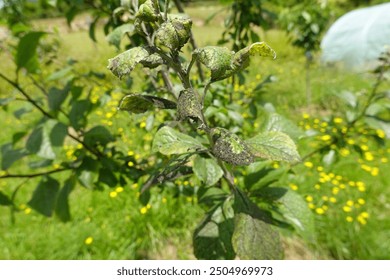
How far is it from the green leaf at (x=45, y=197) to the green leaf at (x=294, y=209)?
0.95 metres

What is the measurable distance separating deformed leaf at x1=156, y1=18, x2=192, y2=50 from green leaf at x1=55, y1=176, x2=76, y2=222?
1041 millimetres

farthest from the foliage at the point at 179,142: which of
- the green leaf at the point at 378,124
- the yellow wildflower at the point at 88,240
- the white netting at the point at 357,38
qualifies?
the white netting at the point at 357,38

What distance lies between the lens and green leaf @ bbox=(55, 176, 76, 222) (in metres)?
1.44

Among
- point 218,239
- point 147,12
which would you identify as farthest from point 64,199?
point 147,12

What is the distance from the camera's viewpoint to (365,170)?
3010 mm

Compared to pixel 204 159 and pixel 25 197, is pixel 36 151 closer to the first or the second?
pixel 204 159

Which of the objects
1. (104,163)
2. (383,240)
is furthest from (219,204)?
(383,240)

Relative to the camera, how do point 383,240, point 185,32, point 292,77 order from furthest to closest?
1. point 292,77
2. point 383,240
3. point 185,32

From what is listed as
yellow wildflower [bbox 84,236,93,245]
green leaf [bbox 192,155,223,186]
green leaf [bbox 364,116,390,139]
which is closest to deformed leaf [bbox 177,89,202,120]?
green leaf [bbox 192,155,223,186]

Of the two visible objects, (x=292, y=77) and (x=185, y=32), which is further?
(x=292, y=77)

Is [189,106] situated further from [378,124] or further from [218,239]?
[378,124]

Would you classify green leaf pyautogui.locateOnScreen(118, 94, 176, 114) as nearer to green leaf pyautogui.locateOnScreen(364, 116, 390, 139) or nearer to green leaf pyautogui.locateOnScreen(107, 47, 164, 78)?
green leaf pyautogui.locateOnScreen(107, 47, 164, 78)

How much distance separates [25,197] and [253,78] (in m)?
4.05

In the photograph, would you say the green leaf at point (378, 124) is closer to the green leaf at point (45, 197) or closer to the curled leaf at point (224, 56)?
the curled leaf at point (224, 56)
